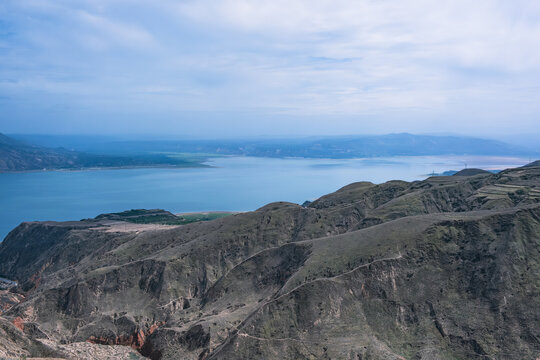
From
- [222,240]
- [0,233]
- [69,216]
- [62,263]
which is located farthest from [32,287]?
[69,216]

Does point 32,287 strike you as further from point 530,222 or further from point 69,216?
point 69,216

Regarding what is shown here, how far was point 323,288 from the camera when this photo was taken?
44.4 m

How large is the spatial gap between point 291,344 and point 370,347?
245 inches

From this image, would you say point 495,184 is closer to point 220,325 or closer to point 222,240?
point 222,240

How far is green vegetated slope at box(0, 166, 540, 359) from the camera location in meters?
41.1

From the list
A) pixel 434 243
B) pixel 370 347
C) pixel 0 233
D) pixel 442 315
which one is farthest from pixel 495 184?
pixel 0 233

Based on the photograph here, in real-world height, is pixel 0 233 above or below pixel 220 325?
below

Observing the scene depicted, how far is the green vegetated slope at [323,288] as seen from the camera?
4109 centimetres

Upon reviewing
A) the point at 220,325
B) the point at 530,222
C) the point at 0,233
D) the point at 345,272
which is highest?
the point at 530,222

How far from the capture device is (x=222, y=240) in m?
67.1

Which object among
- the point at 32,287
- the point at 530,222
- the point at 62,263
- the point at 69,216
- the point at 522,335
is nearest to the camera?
the point at 522,335

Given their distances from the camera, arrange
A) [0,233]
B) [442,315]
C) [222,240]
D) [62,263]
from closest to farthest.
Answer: [442,315], [222,240], [62,263], [0,233]

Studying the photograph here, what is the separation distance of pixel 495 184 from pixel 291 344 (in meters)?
48.6

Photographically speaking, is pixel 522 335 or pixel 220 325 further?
pixel 220 325
